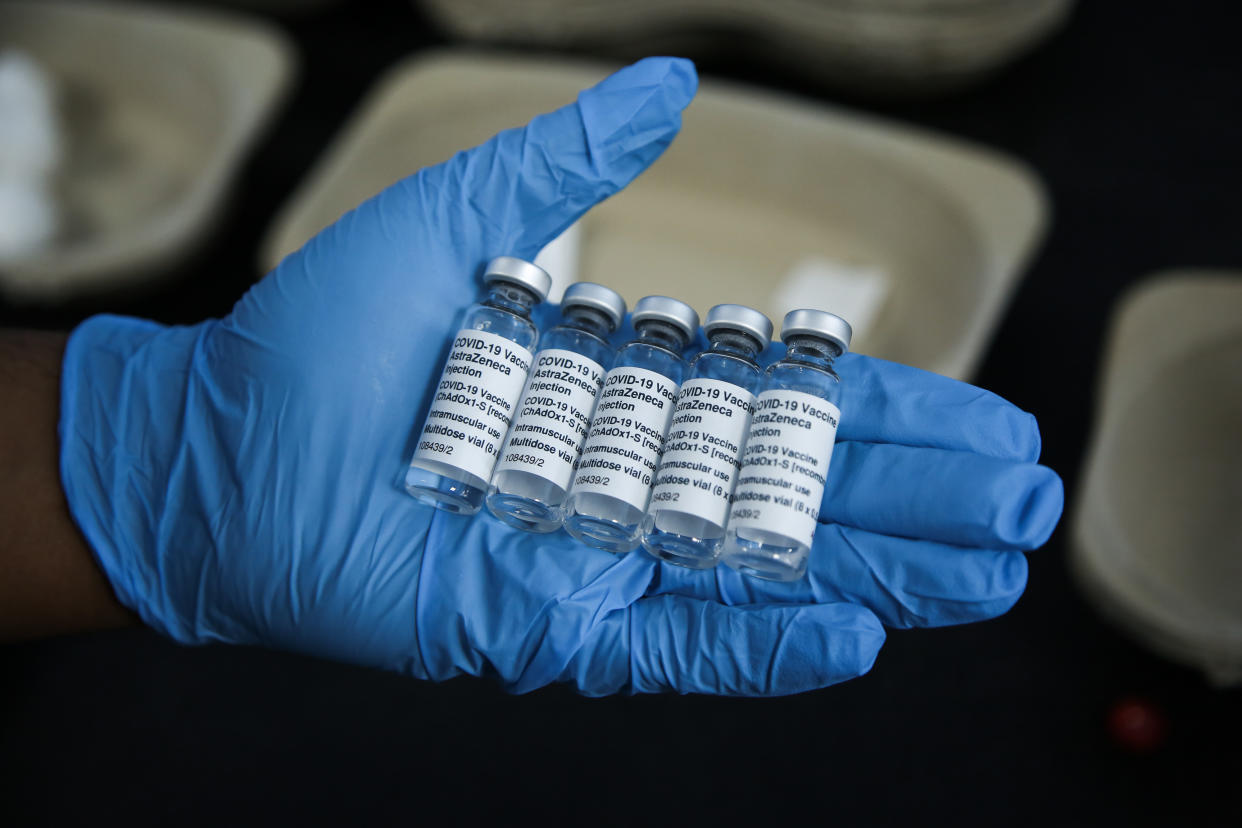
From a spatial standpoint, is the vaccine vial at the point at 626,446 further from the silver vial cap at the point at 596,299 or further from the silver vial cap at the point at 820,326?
the silver vial cap at the point at 820,326

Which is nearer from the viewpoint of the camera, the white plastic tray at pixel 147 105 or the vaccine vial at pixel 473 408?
the vaccine vial at pixel 473 408

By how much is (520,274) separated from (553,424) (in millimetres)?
220

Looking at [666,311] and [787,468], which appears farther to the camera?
[666,311]

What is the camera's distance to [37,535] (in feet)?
4.26

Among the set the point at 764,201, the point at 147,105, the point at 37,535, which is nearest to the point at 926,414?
the point at 37,535

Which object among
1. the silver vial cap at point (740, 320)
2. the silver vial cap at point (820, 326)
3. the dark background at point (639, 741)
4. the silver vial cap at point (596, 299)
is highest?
the silver vial cap at point (820, 326)

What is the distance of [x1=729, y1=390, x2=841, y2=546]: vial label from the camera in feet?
3.50

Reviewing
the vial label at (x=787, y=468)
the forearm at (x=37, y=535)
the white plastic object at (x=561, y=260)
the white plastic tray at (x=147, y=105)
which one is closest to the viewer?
the vial label at (x=787, y=468)

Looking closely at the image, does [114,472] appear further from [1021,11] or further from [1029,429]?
[1021,11]

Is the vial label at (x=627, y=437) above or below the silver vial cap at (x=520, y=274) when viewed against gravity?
below

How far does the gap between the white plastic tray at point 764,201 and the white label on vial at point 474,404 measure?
3.43ft

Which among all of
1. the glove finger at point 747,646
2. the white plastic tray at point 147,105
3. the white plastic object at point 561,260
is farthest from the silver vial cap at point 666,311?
the white plastic tray at point 147,105

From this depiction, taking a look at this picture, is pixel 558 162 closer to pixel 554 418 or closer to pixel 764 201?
pixel 554 418

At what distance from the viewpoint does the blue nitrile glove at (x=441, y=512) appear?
1172 mm
